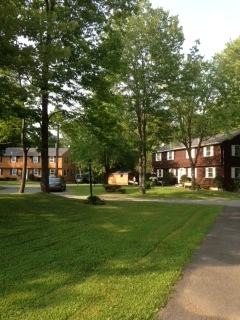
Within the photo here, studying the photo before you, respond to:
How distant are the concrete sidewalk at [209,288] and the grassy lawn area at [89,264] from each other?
0.67ft

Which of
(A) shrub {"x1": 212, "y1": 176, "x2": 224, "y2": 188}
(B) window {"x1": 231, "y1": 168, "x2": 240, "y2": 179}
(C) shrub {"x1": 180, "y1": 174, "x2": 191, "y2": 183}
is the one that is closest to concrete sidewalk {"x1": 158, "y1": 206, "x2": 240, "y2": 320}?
(A) shrub {"x1": 212, "y1": 176, "x2": 224, "y2": 188}

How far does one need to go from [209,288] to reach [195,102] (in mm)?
30074

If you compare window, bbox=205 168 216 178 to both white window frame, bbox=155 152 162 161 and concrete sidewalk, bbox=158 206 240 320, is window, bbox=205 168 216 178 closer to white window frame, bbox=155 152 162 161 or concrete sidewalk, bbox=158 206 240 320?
white window frame, bbox=155 152 162 161

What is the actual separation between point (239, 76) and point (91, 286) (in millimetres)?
39259

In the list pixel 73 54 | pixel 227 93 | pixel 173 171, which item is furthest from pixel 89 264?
pixel 173 171

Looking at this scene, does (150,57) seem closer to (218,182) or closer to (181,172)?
(218,182)

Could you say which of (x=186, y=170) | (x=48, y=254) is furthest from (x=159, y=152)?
(x=48, y=254)

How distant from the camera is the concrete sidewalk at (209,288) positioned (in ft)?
14.3

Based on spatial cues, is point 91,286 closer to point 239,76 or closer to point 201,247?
point 201,247

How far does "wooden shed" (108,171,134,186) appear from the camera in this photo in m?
59.0

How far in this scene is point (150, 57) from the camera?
29.3 meters

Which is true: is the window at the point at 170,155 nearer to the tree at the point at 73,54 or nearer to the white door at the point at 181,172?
the white door at the point at 181,172

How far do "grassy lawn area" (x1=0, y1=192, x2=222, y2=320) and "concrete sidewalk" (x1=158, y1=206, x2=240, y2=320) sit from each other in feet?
0.67

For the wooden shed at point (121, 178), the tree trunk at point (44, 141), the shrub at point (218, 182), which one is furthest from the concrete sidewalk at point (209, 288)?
the wooden shed at point (121, 178)
